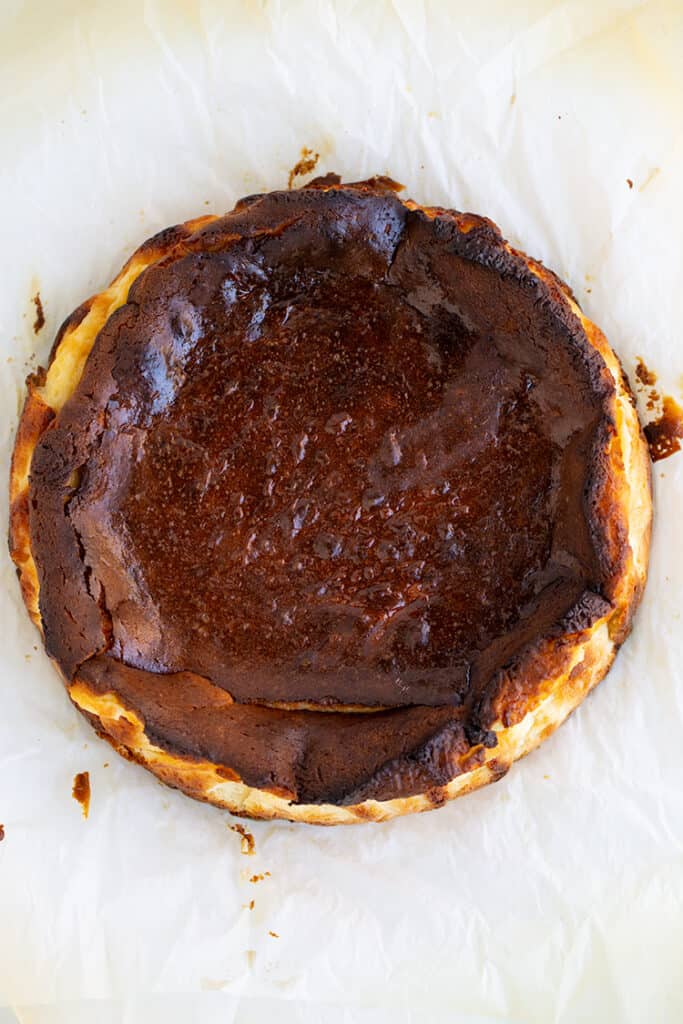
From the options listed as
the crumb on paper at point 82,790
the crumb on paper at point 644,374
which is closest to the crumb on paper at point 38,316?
the crumb on paper at point 82,790

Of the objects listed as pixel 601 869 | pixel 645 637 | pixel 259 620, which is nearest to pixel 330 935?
pixel 601 869

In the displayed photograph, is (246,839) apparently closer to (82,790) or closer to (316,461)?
(82,790)

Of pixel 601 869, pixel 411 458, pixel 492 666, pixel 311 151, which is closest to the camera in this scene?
pixel 492 666

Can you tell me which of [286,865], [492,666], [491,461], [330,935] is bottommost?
[330,935]

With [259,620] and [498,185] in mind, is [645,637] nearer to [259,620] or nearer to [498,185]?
[259,620]

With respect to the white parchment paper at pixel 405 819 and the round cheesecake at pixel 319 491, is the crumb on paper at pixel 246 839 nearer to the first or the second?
the white parchment paper at pixel 405 819

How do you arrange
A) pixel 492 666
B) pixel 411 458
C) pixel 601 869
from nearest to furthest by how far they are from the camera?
1. pixel 492 666
2. pixel 411 458
3. pixel 601 869

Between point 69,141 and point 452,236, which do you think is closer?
point 452,236
